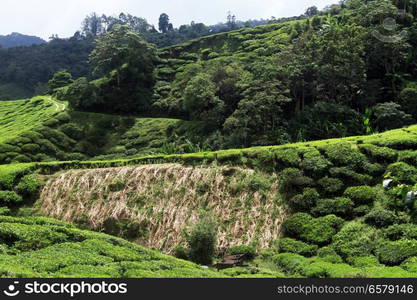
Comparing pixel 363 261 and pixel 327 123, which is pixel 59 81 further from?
pixel 363 261

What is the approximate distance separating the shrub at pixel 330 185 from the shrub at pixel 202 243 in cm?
838

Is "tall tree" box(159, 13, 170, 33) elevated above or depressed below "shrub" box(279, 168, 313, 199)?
above

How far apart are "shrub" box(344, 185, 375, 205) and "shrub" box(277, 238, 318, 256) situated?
4.59 m

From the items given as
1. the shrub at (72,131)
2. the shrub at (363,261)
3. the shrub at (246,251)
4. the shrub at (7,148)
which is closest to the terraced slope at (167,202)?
the shrub at (246,251)

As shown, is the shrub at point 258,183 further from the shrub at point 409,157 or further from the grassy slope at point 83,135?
the grassy slope at point 83,135

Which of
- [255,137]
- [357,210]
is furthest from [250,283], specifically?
[255,137]

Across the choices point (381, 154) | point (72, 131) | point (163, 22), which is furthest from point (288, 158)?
point (163, 22)

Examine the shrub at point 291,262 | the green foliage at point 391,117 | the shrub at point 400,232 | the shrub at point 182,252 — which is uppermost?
the green foliage at point 391,117

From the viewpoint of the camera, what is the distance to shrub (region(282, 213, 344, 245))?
23281 mm

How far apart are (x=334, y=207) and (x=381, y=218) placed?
9.75ft

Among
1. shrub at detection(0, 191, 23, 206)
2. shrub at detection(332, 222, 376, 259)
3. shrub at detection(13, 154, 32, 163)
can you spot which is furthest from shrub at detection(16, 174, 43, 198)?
shrub at detection(332, 222, 376, 259)

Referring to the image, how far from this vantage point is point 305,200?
26.0 metres

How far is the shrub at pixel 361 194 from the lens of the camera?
24641 millimetres

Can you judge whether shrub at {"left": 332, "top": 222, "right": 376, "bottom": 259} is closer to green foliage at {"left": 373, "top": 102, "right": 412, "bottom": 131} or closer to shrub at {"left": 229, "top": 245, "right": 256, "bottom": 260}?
shrub at {"left": 229, "top": 245, "right": 256, "bottom": 260}
